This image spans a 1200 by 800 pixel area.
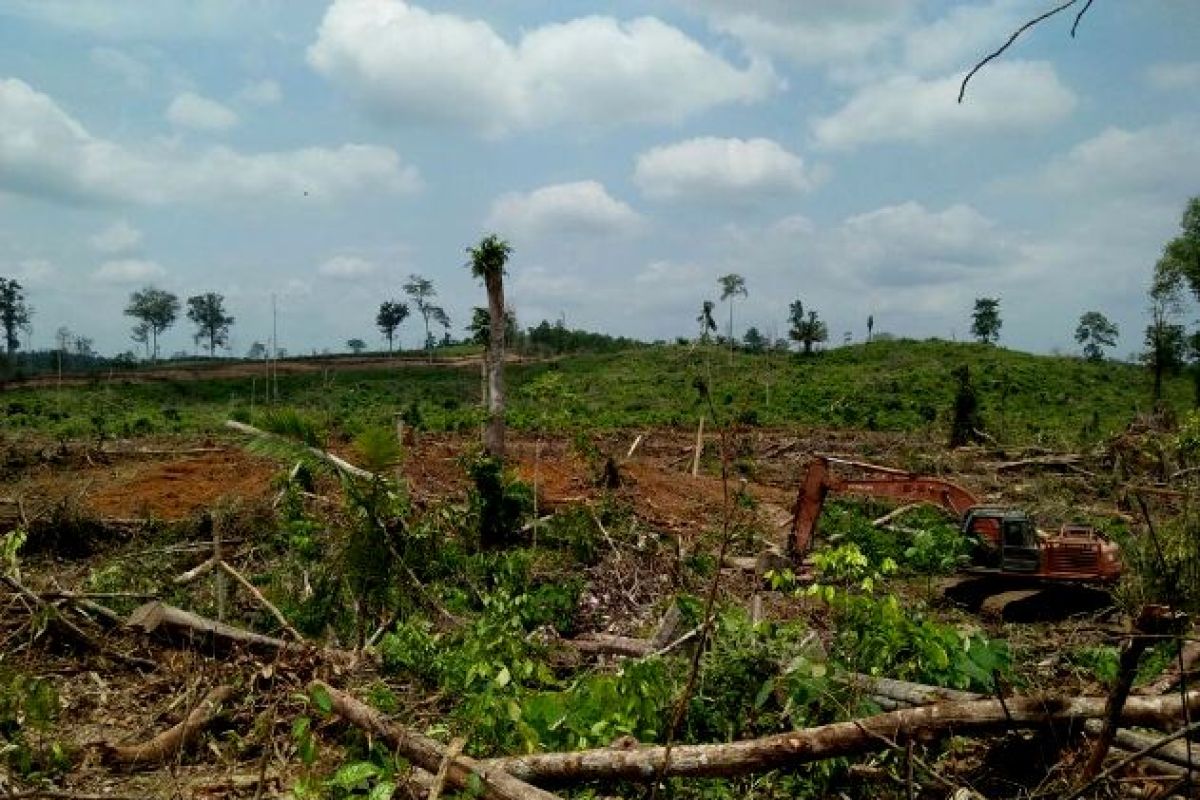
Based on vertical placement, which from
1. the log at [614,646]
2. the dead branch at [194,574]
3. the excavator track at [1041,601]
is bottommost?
the excavator track at [1041,601]

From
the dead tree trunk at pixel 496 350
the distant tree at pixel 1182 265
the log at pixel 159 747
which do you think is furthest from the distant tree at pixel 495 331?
the distant tree at pixel 1182 265

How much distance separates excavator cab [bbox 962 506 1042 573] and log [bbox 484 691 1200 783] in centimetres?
651

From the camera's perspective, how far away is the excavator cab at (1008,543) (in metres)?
10.7

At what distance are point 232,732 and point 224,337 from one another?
86878 millimetres

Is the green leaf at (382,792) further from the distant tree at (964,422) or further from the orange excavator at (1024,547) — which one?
the distant tree at (964,422)

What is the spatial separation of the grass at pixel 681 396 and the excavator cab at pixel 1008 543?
1468cm

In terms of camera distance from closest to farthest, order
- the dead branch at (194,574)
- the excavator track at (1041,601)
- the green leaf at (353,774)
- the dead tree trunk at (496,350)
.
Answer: the green leaf at (353,774)
the dead branch at (194,574)
the excavator track at (1041,601)
the dead tree trunk at (496,350)

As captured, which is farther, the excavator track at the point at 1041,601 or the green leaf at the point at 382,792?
the excavator track at the point at 1041,601

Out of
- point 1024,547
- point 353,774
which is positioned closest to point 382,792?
point 353,774

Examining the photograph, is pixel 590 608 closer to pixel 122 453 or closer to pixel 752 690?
pixel 752 690

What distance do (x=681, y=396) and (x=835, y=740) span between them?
35633 mm

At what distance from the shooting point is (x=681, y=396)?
40.1 m

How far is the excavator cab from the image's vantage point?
10.7 m

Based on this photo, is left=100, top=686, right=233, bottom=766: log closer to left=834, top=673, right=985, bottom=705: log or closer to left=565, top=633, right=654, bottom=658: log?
left=565, top=633, right=654, bottom=658: log
